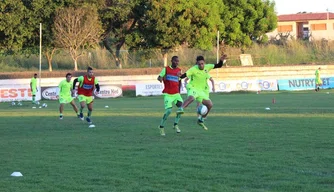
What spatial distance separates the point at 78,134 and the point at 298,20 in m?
83.7

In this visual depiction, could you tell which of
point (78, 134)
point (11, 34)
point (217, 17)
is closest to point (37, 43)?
point (11, 34)

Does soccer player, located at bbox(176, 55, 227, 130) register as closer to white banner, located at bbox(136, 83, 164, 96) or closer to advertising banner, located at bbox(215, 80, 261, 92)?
white banner, located at bbox(136, 83, 164, 96)

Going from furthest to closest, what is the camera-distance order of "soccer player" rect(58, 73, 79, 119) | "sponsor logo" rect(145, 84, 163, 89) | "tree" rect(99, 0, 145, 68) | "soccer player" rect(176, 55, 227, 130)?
"tree" rect(99, 0, 145, 68), "sponsor logo" rect(145, 84, 163, 89), "soccer player" rect(58, 73, 79, 119), "soccer player" rect(176, 55, 227, 130)

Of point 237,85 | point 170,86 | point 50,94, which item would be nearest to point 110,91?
point 50,94

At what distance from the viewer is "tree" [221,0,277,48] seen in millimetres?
57875

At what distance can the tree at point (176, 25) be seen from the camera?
52531 mm

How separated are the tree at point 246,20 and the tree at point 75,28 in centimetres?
1256

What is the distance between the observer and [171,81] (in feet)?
57.1

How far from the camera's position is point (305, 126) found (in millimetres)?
18469

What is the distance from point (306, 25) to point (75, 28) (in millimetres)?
57836

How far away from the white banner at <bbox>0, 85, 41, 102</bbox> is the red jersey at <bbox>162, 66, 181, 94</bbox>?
2585cm

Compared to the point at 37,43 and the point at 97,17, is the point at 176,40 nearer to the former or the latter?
the point at 97,17

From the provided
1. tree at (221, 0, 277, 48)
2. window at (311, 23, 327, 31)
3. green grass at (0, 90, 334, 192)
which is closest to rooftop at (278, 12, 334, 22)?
window at (311, 23, 327, 31)

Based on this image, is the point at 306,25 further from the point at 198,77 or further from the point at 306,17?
the point at 198,77
